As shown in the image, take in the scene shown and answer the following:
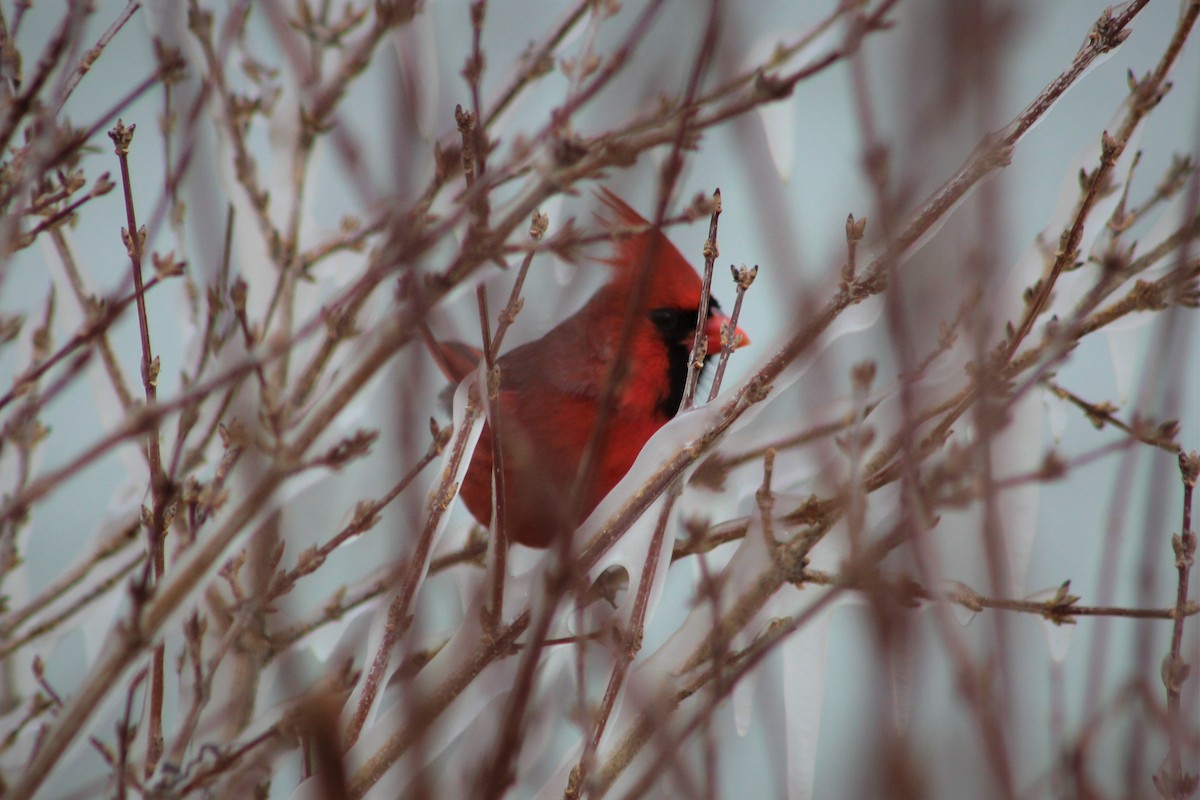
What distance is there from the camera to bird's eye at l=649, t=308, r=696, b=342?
5.33ft

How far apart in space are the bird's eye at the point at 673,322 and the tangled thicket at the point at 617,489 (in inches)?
9.8

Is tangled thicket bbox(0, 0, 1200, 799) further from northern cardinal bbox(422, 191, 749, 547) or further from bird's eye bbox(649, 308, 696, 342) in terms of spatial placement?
bird's eye bbox(649, 308, 696, 342)

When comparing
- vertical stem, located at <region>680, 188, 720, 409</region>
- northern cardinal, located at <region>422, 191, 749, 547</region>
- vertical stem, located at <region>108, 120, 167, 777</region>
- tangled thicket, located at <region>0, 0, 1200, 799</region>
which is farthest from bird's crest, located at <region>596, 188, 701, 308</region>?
vertical stem, located at <region>108, 120, 167, 777</region>

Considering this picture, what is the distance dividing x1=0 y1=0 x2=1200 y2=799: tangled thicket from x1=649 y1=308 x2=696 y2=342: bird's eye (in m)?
0.25

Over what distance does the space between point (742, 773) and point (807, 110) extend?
52.6 inches

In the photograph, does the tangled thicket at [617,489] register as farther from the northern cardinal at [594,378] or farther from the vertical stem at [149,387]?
the northern cardinal at [594,378]

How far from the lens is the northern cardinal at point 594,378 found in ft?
4.91

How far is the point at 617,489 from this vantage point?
3.19ft

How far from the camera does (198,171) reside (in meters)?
0.73

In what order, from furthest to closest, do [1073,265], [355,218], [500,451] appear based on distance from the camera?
[355,218]
[1073,265]
[500,451]

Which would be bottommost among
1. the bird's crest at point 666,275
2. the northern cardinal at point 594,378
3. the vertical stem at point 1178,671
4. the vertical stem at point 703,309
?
the vertical stem at point 1178,671

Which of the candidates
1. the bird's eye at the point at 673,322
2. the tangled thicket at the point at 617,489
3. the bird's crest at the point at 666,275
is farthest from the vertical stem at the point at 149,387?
the bird's eye at the point at 673,322

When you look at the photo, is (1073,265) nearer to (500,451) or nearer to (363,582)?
(500,451)

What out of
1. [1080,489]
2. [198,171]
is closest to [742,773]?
[1080,489]
